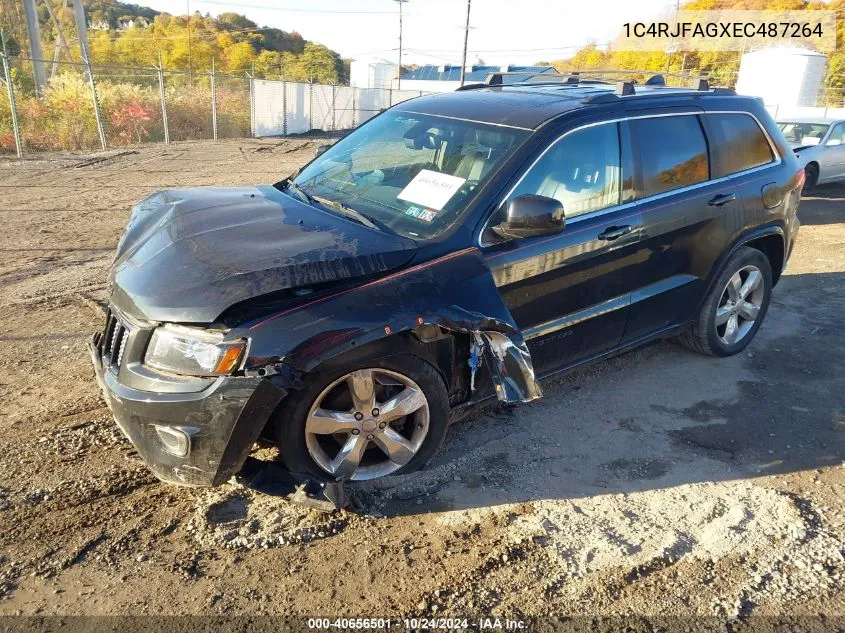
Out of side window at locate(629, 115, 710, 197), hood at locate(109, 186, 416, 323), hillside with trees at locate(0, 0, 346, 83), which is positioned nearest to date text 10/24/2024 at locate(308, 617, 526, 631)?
hood at locate(109, 186, 416, 323)

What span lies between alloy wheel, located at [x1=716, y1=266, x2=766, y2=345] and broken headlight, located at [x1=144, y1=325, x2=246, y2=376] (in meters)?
3.59

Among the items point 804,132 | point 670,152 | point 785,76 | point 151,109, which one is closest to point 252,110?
point 151,109

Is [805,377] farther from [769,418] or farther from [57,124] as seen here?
[57,124]

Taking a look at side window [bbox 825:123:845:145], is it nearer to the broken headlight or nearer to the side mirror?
the side mirror

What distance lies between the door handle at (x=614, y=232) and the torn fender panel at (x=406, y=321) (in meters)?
0.92

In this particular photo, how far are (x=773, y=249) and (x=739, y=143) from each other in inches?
37.4

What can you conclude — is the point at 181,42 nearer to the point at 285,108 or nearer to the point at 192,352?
the point at 285,108

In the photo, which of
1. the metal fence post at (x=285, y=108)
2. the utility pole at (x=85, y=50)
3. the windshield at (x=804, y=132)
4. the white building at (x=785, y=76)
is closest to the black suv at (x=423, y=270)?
the windshield at (x=804, y=132)

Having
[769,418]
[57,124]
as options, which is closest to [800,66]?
[57,124]

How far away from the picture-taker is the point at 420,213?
3.49 metres

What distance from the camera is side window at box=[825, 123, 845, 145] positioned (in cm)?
1252

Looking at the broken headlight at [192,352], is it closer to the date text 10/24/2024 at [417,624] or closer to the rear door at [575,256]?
the date text 10/24/2024 at [417,624]

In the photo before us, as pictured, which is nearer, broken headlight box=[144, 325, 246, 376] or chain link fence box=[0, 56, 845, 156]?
broken headlight box=[144, 325, 246, 376]

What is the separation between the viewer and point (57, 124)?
18.0m
